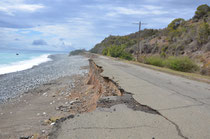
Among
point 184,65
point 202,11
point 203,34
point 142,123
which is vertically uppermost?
point 202,11

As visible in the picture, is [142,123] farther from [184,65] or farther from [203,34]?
[203,34]

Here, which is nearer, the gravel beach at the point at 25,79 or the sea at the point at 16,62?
the gravel beach at the point at 25,79

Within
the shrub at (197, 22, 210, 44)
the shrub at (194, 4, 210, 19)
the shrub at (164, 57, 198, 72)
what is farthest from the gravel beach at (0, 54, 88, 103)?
the shrub at (194, 4, 210, 19)

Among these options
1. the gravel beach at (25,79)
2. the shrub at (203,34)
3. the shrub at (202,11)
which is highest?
the shrub at (202,11)

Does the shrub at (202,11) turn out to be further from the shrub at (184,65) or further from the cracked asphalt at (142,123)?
the cracked asphalt at (142,123)

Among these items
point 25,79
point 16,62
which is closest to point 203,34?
point 25,79

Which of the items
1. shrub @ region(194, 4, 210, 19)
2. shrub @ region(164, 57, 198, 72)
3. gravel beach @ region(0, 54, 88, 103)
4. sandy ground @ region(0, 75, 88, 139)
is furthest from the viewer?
shrub @ region(194, 4, 210, 19)

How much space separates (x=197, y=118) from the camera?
393 centimetres

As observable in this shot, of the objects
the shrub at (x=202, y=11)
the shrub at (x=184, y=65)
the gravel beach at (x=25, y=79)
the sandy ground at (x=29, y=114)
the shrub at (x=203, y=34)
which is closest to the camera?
the sandy ground at (x=29, y=114)

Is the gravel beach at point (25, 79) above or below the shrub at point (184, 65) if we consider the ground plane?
below

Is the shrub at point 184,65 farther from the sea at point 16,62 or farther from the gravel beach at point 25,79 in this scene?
the sea at point 16,62

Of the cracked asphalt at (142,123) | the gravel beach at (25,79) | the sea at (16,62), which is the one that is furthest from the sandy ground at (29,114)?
the sea at (16,62)

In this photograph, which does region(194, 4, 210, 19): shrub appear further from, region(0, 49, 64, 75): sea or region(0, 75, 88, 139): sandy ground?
region(0, 75, 88, 139): sandy ground

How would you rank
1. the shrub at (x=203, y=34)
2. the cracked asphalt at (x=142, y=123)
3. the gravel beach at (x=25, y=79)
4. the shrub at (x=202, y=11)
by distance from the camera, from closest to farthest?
the cracked asphalt at (x=142, y=123)
the gravel beach at (x=25, y=79)
the shrub at (x=203, y=34)
the shrub at (x=202, y=11)
